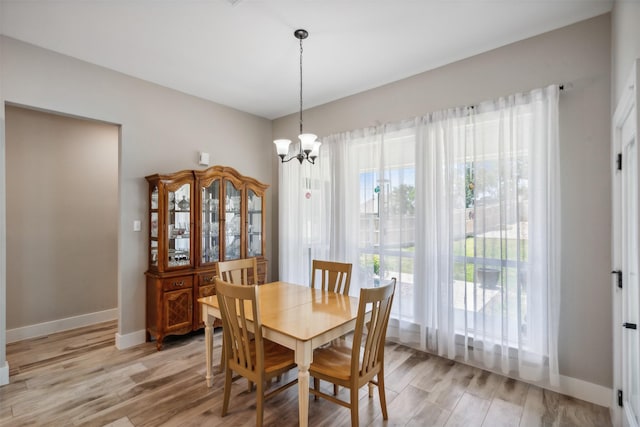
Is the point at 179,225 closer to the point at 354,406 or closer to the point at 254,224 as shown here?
the point at 254,224

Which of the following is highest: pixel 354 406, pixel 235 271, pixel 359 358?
pixel 235 271

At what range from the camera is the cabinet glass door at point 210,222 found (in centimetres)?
359

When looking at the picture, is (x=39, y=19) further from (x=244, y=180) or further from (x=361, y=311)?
(x=361, y=311)

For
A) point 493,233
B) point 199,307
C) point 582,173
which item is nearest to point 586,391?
point 493,233

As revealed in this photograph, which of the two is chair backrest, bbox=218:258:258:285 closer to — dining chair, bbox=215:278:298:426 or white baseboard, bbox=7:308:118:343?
dining chair, bbox=215:278:298:426

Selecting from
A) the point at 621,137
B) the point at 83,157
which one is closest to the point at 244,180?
the point at 83,157

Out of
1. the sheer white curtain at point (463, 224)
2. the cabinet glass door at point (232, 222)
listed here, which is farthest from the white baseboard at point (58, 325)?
the sheer white curtain at point (463, 224)

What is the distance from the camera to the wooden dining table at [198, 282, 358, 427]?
1795mm

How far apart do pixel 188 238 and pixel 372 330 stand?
2.47 meters

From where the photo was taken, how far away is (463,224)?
111 inches

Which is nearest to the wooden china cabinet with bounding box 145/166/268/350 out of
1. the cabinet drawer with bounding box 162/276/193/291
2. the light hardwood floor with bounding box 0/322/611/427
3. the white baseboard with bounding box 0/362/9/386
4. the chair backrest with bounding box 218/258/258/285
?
the cabinet drawer with bounding box 162/276/193/291

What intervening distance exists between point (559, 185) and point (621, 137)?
472mm

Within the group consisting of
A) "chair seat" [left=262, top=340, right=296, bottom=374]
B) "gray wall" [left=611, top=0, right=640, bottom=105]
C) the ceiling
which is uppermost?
the ceiling

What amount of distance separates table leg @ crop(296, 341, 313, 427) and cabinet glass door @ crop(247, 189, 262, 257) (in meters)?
2.44
